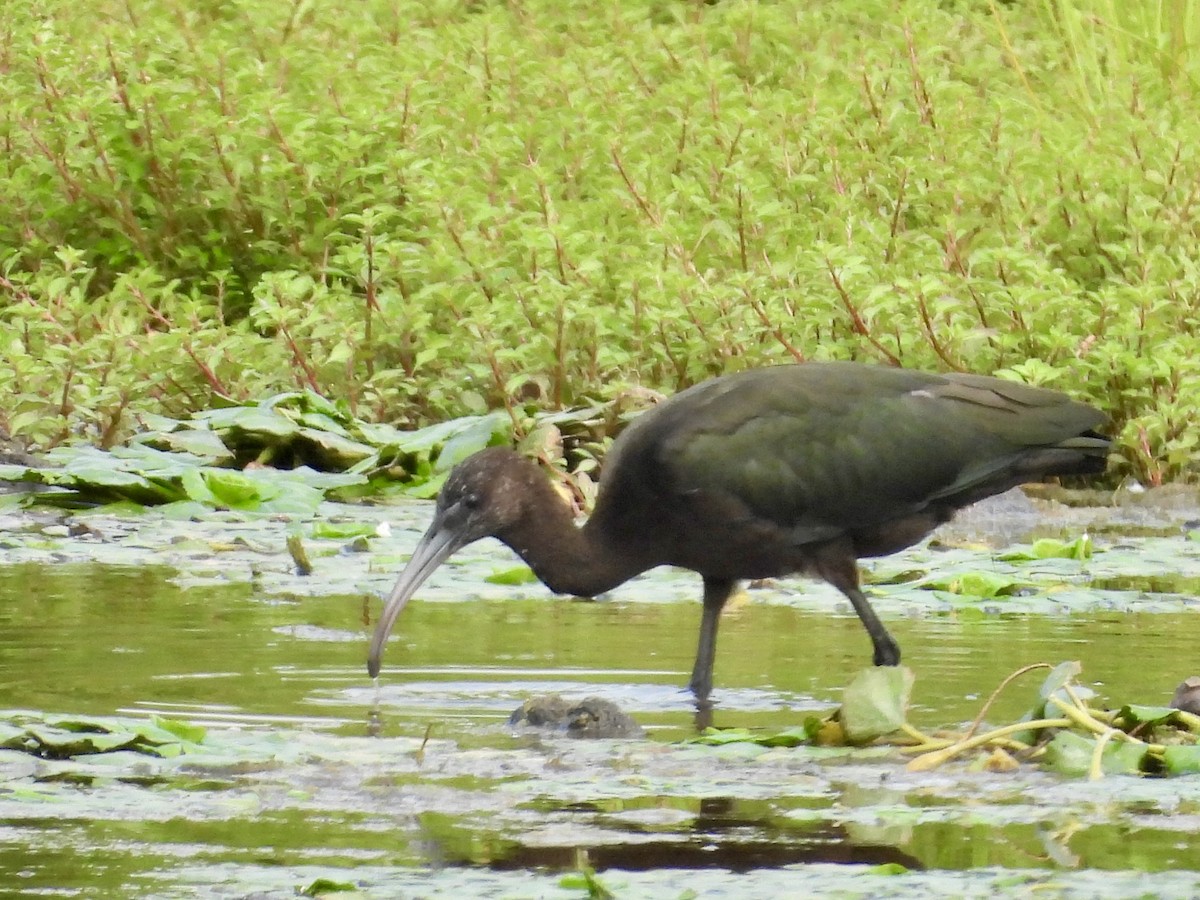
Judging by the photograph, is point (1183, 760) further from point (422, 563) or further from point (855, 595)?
point (422, 563)

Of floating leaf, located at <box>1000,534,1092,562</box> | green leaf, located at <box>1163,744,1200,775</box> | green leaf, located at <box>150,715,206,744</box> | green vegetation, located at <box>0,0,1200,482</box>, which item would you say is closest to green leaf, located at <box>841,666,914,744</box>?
green leaf, located at <box>1163,744,1200,775</box>

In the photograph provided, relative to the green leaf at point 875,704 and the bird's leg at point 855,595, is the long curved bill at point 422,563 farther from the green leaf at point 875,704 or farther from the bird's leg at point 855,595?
the green leaf at point 875,704

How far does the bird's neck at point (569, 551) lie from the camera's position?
21.3ft

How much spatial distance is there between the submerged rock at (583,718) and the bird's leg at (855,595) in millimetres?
1242

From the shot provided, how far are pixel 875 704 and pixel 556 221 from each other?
20.3ft

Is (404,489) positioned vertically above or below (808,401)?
below

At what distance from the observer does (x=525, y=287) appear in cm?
1044

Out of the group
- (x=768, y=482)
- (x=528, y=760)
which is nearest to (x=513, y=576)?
(x=768, y=482)

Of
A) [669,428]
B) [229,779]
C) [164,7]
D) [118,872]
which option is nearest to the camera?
[118,872]

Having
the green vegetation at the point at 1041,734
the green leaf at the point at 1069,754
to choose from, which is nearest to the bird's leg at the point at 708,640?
the green vegetation at the point at 1041,734

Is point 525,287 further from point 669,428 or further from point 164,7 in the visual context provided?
point 164,7

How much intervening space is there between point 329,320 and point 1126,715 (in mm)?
6692

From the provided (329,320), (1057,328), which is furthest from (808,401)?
(329,320)

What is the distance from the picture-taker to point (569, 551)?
6.49 metres
